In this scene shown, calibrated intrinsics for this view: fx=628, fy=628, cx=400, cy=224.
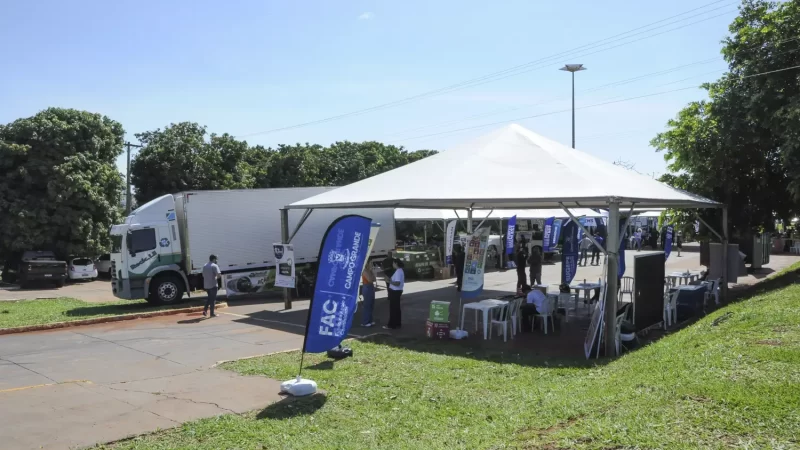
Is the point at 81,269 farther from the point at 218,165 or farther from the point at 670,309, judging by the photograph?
the point at 670,309

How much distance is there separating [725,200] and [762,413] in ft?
53.5

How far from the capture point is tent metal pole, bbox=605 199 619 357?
430 inches

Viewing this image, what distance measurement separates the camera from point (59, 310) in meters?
18.6

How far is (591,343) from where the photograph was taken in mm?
10836

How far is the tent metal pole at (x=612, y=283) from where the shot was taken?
10.9 meters

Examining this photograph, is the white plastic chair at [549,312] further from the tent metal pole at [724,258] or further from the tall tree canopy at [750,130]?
the tall tree canopy at [750,130]

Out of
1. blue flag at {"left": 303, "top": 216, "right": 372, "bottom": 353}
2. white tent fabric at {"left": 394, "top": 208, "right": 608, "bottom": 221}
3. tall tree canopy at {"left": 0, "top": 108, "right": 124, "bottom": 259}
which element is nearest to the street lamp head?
white tent fabric at {"left": 394, "top": 208, "right": 608, "bottom": 221}

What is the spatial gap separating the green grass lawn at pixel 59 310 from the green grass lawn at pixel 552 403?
8.65 metres

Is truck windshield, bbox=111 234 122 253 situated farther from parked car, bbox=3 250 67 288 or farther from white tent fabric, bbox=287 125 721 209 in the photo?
parked car, bbox=3 250 67 288

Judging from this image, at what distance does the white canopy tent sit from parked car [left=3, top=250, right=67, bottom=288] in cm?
1776

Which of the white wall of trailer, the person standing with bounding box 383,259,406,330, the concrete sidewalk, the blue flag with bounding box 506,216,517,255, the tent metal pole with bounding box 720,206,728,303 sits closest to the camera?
the concrete sidewalk

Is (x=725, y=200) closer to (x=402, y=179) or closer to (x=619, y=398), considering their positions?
(x=402, y=179)

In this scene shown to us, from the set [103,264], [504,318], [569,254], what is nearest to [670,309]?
[569,254]

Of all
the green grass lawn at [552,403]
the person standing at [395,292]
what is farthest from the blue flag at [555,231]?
the green grass lawn at [552,403]
